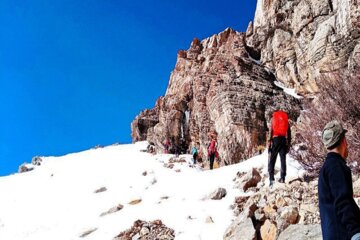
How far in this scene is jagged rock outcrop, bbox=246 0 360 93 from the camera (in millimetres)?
27781

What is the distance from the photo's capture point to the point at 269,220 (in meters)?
7.88

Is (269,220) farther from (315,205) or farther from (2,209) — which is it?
(2,209)

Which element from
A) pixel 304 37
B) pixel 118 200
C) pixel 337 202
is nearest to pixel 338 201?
pixel 337 202

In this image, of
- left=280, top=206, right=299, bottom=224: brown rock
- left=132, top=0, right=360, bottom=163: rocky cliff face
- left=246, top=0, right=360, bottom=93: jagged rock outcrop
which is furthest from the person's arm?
left=246, top=0, right=360, bottom=93: jagged rock outcrop

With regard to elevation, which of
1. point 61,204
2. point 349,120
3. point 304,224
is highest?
point 61,204

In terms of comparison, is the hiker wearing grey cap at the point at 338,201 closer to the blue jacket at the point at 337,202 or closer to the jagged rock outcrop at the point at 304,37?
the blue jacket at the point at 337,202

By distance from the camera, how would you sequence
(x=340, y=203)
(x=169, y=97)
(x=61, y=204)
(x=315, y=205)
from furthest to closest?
(x=169, y=97) < (x=61, y=204) < (x=315, y=205) < (x=340, y=203)

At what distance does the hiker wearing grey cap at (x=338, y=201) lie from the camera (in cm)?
296

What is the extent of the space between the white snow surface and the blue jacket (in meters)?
6.14

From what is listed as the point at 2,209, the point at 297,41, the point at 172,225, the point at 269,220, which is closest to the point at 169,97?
the point at 297,41

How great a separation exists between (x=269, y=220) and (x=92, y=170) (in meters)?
19.9

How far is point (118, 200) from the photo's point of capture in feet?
53.2

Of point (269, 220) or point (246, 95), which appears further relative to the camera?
point (246, 95)

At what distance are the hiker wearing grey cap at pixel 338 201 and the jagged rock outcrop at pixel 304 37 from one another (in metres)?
22.1
